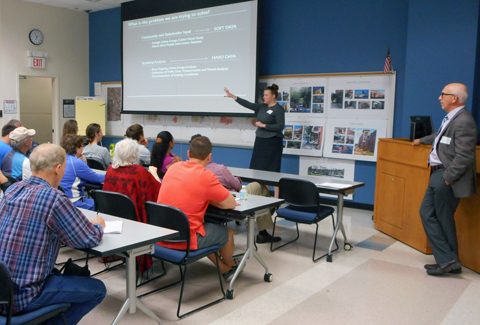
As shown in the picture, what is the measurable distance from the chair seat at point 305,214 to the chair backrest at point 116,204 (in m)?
1.53

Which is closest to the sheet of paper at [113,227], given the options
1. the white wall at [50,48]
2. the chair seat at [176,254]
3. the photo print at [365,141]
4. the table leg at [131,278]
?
the table leg at [131,278]

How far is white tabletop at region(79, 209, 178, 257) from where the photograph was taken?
205 cm

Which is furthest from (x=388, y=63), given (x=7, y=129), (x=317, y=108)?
(x=7, y=129)

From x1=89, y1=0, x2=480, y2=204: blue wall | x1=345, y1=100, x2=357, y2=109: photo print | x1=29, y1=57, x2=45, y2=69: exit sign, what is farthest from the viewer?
x1=29, y1=57, x2=45, y2=69: exit sign

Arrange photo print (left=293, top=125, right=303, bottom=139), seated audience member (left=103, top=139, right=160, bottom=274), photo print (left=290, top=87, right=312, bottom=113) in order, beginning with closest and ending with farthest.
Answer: seated audience member (left=103, top=139, right=160, bottom=274) → photo print (left=290, top=87, right=312, bottom=113) → photo print (left=293, top=125, right=303, bottom=139)

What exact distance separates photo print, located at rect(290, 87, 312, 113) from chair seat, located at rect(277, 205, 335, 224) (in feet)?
8.65

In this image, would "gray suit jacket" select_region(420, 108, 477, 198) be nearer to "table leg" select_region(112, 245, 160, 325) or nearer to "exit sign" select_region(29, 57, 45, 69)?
"table leg" select_region(112, 245, 160, 325)

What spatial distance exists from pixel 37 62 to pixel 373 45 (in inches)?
266

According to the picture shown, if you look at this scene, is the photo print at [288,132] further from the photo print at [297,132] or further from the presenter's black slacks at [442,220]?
the presenter's black slacks at [442,220]

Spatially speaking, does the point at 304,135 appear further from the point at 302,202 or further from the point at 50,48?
the point at 50,48

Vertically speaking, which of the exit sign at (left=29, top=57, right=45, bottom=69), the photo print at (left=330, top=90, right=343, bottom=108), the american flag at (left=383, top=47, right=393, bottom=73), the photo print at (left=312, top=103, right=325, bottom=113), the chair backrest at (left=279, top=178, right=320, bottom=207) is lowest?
the chair backrest at (left=279, top=178, right=320, bottom=207)

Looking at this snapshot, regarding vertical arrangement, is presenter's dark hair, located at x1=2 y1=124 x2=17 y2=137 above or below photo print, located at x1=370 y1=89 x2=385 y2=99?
below

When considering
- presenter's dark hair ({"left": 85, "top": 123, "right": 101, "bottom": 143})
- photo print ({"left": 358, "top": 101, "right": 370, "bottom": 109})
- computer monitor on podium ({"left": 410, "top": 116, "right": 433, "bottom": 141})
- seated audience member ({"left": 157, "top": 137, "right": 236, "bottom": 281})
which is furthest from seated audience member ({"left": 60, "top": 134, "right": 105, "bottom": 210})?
photo print ({"left": 358, "top": 101, "right": 370, "bottom": 109})

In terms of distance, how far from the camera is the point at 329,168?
20.5ft
